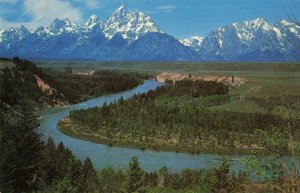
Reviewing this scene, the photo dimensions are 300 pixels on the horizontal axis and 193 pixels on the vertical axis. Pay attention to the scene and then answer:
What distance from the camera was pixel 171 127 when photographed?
117812mm

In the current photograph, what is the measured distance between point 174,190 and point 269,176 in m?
34.3

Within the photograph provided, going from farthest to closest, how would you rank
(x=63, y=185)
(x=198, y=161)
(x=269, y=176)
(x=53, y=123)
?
1. (x=53, y=123)
2. (x=198, y=161)
3. (x=63, y=185)
4. (x=269, y=176)

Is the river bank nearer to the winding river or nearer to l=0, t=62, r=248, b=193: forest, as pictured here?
the winding river

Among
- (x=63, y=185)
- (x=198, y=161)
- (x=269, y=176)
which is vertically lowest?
(x=198, y=161)

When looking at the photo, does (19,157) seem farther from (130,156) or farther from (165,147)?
(165,147)

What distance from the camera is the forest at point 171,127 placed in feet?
333

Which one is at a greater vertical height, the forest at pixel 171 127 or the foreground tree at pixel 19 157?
the foreground tree at pixel 19 157

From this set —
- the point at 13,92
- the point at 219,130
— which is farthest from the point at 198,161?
the point at 13,92

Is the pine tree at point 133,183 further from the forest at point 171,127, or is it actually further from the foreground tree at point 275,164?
the forest at point 171,127

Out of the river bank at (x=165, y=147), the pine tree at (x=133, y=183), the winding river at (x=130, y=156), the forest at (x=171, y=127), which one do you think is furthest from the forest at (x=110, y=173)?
the forest at (x=171, y=127)

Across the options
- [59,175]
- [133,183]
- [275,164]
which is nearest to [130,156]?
[59,175]

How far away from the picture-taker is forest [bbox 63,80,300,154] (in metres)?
101

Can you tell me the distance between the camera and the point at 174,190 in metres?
60.4

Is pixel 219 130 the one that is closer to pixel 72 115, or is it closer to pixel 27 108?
pixel 72 115
